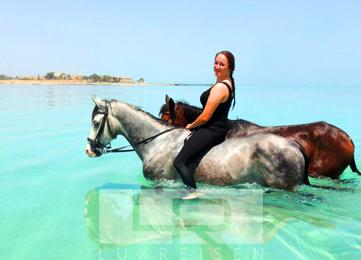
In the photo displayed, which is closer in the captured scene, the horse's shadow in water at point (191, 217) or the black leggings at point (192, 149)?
the horse's shadow in water at point (191, 217)

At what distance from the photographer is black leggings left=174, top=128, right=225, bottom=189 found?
6559 millimetres

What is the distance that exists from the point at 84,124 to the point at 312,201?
16.5m

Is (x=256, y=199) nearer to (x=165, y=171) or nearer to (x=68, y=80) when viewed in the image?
(x=165, y=171)

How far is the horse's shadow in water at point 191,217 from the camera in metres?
5.60

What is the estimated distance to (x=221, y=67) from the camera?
20.4 ft

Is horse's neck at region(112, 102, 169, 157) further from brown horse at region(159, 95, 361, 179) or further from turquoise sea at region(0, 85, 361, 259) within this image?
turquoise sea at region(0, 85, 361, 259)

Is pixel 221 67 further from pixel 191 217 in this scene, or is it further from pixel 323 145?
pixel 323 145

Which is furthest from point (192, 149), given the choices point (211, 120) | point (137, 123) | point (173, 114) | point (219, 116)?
A: point (137, 123)

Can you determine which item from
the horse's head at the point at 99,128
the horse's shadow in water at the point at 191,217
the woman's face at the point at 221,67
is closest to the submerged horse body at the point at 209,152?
the horse's head at the point at 99,128

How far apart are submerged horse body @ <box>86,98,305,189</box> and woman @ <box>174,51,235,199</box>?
0.28 m

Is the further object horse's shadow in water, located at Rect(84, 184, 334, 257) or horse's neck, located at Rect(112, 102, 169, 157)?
horse's neck, located at Rect(112, 102, 169, 157)

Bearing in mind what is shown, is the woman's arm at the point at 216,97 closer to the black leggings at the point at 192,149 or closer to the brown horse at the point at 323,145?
the black leggings at the point at 192,149

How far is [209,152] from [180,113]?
1.17 m

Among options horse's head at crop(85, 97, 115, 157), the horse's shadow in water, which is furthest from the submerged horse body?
the horse's shadow in water
